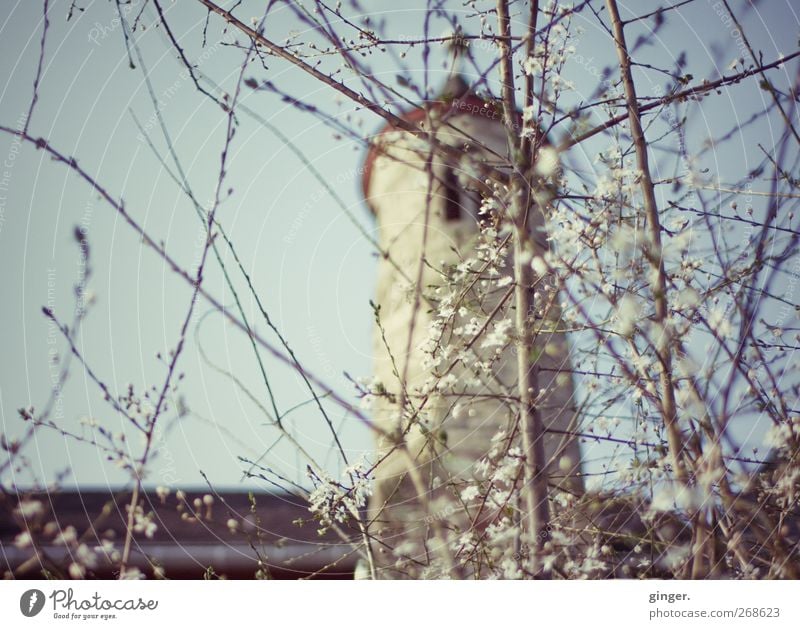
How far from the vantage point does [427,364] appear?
1452mm

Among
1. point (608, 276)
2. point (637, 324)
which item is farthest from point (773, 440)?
point (608, 276)

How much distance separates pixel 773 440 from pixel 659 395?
315mm

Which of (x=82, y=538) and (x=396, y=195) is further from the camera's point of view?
(x=396, y=195)

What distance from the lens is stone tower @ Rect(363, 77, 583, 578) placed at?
1.52 metres

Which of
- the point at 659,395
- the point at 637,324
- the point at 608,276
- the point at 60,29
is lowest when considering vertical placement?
the point at 659,395

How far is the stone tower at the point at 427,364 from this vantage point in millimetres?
1523
